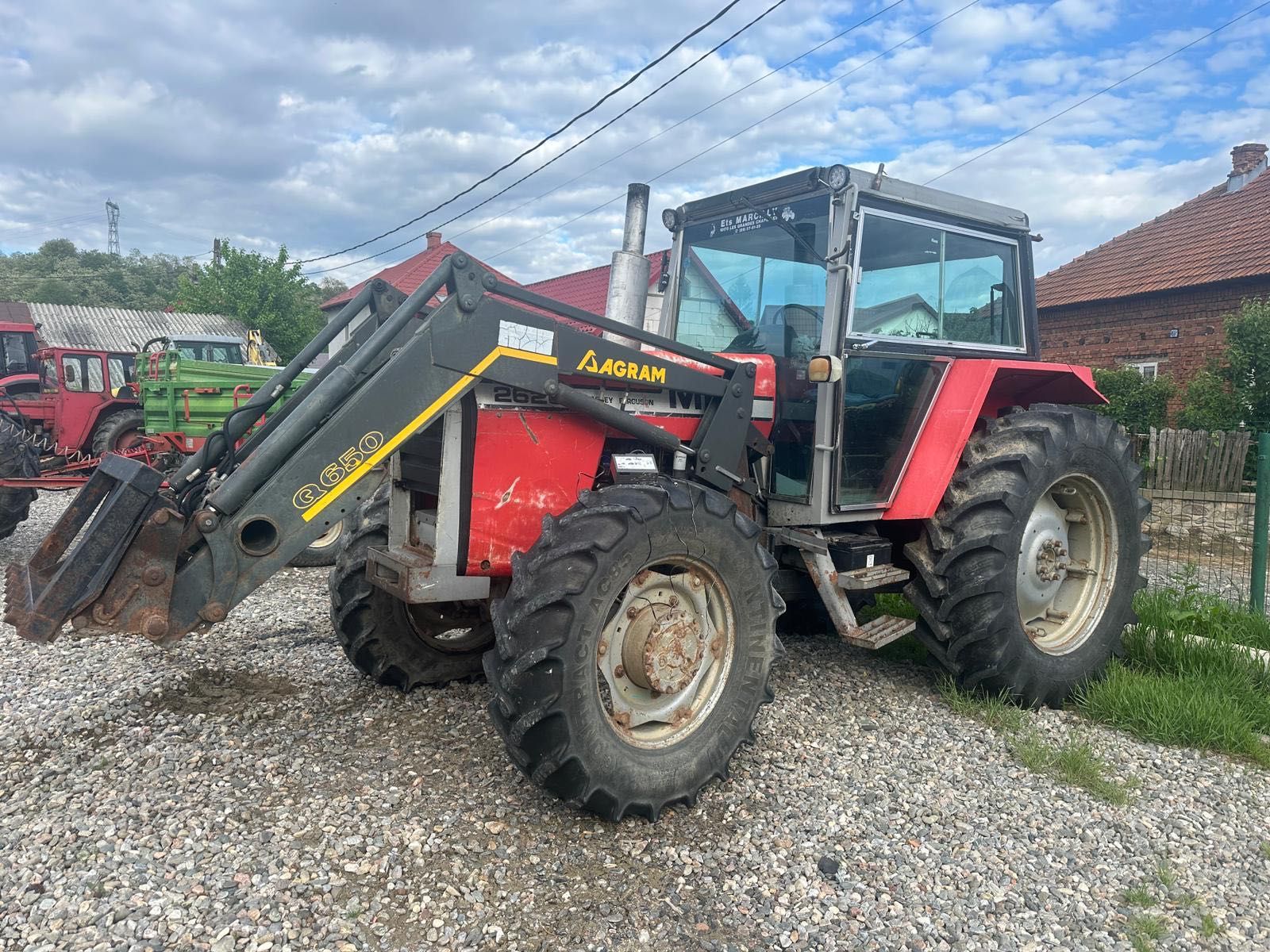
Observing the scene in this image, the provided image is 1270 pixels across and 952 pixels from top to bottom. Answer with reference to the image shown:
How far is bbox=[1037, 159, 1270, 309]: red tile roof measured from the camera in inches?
564

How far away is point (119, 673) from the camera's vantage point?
4359 millimetres

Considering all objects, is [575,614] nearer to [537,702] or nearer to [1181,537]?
[537,702]

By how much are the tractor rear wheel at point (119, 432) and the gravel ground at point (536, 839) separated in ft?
27.9

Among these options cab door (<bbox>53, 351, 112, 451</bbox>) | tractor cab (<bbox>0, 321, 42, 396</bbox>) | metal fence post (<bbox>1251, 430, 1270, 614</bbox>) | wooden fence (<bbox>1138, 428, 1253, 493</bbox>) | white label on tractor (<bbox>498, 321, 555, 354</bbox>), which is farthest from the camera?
tractor cab (<bbox>0, 321, 42, 396</bbox>)

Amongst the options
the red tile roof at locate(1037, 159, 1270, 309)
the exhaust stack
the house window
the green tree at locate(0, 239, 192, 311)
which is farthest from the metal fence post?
the green tree at locate(0, 239, 192, 311)

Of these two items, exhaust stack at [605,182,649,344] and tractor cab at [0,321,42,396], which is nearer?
exhaust stack at [605,182,649,344]

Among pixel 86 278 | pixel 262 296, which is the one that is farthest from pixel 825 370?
pixel 86 278

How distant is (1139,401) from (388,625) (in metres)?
12.4

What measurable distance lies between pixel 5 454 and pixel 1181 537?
36.0ft

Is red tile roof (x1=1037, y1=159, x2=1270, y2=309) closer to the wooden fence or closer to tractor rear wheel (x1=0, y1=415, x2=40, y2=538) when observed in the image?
the wooden fence

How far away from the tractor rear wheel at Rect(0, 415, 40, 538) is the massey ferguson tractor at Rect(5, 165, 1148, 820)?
569 centimetres

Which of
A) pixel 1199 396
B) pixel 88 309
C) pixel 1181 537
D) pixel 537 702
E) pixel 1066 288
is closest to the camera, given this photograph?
pixel 537 702

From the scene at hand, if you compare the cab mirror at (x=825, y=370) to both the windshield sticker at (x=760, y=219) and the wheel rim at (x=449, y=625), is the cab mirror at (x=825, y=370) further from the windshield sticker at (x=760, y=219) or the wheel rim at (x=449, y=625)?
the wheel rim at (x=449, y=625)

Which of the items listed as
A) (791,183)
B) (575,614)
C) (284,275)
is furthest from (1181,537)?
(284,275)
